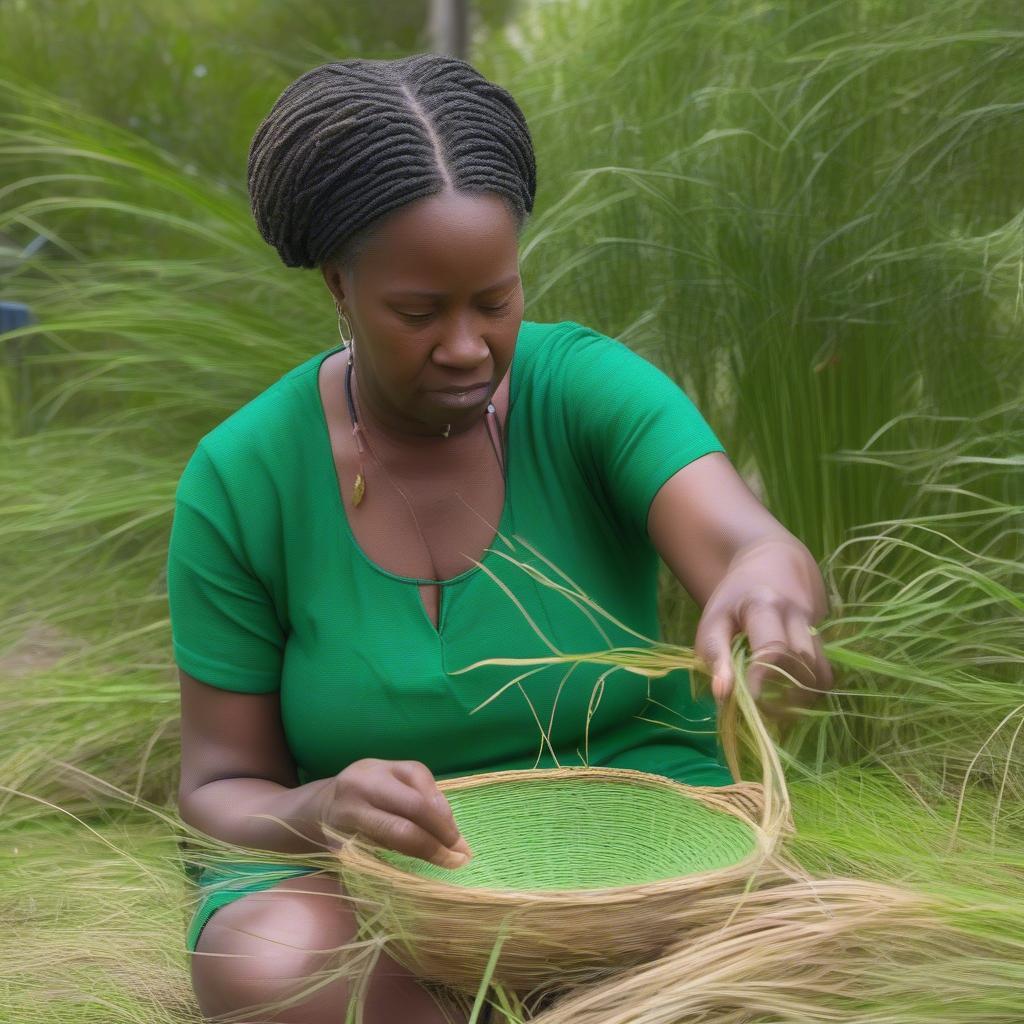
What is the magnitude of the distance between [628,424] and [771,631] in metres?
0.40

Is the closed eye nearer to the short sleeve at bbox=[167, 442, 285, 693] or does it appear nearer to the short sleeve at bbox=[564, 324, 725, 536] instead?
the short sleeve at bbox=[564, 324, 725, 536]

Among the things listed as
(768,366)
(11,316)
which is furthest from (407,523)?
(11,316)

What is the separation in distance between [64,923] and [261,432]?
662mm

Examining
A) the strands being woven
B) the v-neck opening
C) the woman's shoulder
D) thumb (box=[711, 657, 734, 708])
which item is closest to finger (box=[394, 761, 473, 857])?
the strands being woven

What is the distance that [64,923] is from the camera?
1826 mm

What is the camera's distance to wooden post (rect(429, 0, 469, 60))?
11.5 feet

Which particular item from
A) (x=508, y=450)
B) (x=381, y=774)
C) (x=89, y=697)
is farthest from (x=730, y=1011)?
(x=89, y=697)

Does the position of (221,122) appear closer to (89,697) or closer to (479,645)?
(89,697)

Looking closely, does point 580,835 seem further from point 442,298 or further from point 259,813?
point 442,298

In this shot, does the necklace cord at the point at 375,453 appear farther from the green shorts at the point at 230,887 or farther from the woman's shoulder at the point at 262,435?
the green shorts at the point at 230,887

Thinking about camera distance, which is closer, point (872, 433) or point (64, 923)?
point (64, 923)

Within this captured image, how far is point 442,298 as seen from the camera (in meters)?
1.38

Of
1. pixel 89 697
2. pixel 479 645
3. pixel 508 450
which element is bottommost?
pixel 89 697

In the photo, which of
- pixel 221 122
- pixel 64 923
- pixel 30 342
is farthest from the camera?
pixel 221 122
